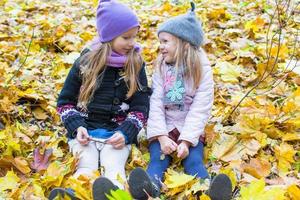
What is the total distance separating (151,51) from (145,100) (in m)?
1.67

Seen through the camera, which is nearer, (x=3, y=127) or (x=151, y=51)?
(x=3, y=127)

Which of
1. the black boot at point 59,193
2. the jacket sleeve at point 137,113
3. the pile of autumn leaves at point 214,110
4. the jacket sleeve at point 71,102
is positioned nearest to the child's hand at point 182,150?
the pile of autumn leaves at point 214,110

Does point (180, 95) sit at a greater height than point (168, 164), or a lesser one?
greater

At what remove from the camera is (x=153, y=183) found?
2.56 meters

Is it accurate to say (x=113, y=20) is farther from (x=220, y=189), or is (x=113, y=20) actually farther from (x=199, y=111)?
(x=220, y=189)

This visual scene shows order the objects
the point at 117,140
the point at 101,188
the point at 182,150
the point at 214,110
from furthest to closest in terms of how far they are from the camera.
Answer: the point at 214,110 < the point at 117,140 < the point at 182,150 < the point at 101,188

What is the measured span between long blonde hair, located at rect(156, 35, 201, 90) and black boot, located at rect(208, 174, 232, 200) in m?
0.91

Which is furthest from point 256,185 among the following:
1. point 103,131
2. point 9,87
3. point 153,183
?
point 9,87

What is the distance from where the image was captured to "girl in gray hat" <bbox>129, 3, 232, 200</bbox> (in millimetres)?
2975

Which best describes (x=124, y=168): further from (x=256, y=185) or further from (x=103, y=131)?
(x=256, y=185)

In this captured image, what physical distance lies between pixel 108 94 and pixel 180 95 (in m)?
0.48

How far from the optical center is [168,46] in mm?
3123

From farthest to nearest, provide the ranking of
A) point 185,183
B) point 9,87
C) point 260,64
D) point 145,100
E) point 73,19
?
1. point 73,19
2. point 260,64
3. point 9,87
4. point 145,100
5. point 185,183

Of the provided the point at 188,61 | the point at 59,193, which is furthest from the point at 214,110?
the point at 59,193
